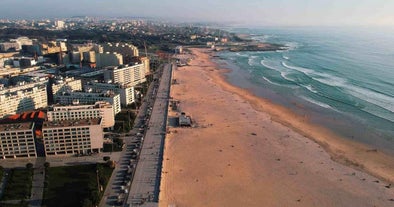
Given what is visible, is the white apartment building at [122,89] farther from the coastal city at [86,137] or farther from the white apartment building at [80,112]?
the white apartment building at [80,112]

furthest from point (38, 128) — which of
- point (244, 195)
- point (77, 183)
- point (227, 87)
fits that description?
point (227, 87)

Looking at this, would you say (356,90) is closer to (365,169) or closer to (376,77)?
(376,77)

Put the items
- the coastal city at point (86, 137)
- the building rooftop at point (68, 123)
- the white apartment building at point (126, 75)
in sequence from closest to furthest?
the coastal city at point (86, 137)
the building rooftop at point (68, 123)
the white apartment building at point (126, 75)

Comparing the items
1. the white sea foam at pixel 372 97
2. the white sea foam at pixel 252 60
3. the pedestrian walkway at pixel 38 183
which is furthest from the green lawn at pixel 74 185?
the white sea foam at pixel 252 60

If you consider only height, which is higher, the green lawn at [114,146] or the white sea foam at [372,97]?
the white sea foam at [372,97]

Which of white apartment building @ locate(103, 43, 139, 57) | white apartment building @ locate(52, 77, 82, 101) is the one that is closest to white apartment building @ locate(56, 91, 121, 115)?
white apartment building @ locate(52, 77, 82, 101)

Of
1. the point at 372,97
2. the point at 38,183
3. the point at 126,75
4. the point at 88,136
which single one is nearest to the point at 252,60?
the point at 126,75

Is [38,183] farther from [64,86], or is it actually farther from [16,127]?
[64,86]
